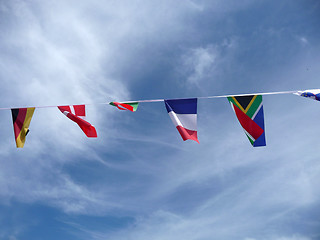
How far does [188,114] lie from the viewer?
762cm

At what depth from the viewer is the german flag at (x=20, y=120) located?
26.7 feet

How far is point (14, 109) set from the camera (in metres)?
8.10

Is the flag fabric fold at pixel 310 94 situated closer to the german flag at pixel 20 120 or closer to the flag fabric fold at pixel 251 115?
the flag fabric fold at pixel 251 115

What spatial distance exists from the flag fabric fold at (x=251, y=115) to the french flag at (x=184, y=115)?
1.06 metres

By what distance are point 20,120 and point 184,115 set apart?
4877 millimetres

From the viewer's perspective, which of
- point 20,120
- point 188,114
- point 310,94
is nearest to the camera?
point 310,94

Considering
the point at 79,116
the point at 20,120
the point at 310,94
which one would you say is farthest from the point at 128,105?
the point at 310,94

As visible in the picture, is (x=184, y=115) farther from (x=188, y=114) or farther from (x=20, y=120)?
(x=20, y=120)

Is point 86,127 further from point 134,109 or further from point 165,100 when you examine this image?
point 165,100

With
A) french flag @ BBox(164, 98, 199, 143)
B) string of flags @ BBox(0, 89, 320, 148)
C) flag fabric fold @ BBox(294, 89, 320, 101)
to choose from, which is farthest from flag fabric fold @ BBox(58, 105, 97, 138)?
flag fabric fold @ BBox(294, 89, 320, 101)

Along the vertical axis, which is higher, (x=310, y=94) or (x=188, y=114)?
(x=310, y=94)

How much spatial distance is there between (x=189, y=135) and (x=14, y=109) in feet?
17.1

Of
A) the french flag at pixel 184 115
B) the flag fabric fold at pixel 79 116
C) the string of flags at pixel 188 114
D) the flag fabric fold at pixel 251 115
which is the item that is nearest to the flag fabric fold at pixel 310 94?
the string of flags at pixel 188 114

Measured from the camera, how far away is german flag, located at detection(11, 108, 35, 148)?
812 centimetres
